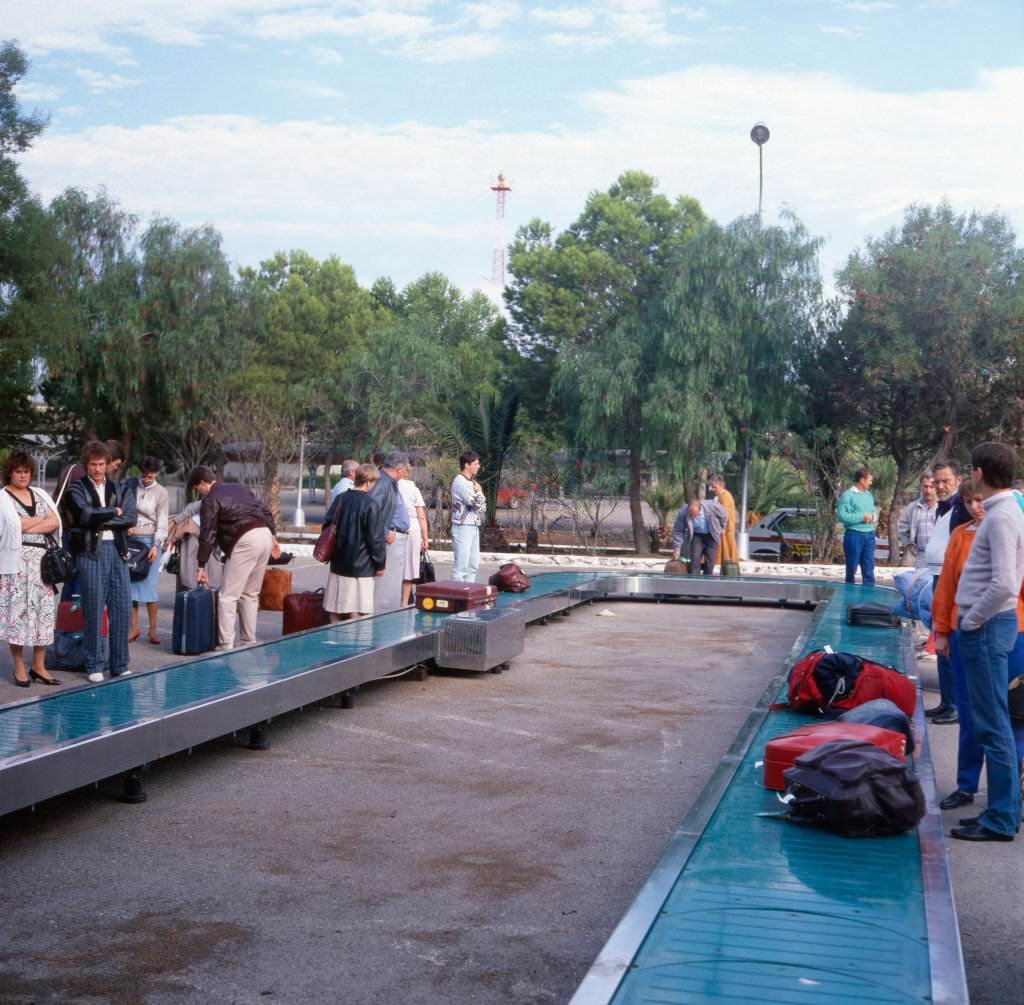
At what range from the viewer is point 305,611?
38.2ft

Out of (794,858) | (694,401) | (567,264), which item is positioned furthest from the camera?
(567,264)

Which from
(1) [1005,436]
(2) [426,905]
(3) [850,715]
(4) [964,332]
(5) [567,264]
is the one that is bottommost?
(2) [426,905]

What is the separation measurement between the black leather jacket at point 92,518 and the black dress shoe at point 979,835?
19.9 ft

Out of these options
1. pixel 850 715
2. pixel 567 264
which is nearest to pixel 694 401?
pixel 567 264

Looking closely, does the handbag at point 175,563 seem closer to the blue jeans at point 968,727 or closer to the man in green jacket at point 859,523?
the man in green jacket at point 859,523

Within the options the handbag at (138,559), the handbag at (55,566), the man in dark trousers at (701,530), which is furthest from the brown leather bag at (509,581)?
the handbag at (55,566)

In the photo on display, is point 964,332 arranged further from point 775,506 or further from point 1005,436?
point 775,506

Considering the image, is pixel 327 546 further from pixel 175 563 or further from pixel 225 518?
pixel 175 563

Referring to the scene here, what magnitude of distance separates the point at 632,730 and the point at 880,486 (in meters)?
24.0

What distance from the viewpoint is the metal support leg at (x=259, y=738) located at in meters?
7.87

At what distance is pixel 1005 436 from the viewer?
2725cm

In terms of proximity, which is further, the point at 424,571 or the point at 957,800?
the point at 424,571

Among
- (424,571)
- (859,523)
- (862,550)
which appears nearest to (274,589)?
(424,571)

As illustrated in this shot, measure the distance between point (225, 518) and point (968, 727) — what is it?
643cm
